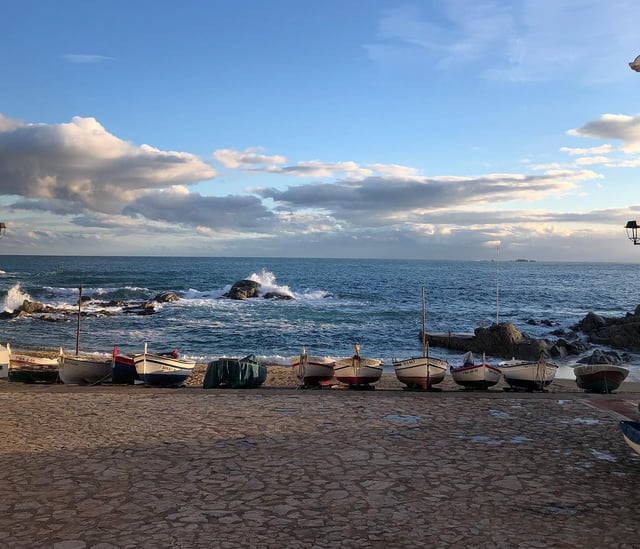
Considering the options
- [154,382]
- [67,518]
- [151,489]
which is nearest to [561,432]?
[151,489]

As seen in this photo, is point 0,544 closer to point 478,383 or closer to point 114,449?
point 114,449

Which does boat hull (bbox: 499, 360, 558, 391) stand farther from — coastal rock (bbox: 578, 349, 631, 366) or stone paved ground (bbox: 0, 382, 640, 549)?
coastal rock (bbox: 578, 349, 631, 366)

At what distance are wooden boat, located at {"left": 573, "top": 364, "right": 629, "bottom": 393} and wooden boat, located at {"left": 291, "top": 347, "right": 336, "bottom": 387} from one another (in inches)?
317

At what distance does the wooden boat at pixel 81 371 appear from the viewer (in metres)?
19.0

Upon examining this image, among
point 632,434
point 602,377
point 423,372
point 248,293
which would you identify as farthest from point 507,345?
point 248,293

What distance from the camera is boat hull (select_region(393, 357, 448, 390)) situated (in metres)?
18.4

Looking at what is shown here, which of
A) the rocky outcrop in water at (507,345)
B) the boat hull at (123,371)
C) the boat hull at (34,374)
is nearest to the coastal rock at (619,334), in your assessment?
the rocky outcrop in water at (507,345)

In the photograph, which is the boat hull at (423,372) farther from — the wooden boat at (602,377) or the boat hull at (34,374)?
the boat hull at (34,374)

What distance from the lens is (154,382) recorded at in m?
18.9

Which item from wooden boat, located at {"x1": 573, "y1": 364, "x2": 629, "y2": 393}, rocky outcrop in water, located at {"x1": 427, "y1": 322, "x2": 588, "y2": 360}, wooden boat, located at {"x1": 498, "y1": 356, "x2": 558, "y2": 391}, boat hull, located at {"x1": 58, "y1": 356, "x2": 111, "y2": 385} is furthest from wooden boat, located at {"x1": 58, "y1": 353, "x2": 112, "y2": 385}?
rocky outcrop in water, located at {"x1": 427, "y1": 322, "x2": 588, "y2": 360}

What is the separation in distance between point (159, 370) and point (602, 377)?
560 inches

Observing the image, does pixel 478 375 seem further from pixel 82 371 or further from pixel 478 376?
pixel 82 371

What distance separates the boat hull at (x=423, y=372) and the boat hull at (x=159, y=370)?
7.40 m

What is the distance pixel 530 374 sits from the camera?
61.5 ft
